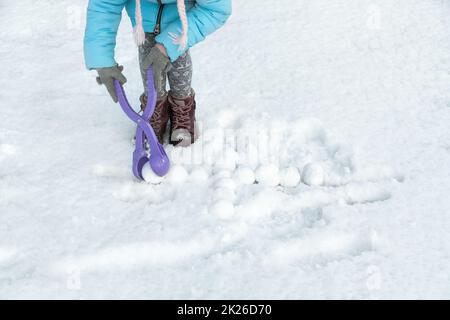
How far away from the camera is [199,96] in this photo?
92.0 inches

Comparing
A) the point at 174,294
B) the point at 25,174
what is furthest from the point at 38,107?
the point at 174,294

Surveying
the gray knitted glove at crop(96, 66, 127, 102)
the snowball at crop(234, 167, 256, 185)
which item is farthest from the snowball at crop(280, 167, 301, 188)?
the gray knitted glove at crop(96, 66, 127, 102)

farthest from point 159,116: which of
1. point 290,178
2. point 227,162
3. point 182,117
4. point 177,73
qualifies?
point 290,178

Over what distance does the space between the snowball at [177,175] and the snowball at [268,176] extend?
0.83 ft

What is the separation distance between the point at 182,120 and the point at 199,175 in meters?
0.24

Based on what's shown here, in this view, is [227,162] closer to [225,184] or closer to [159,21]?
[225,184]

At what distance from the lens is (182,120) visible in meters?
2.00

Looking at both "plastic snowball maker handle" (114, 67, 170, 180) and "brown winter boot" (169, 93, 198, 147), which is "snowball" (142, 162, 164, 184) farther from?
"brown winter boot" (169, 93, 198, 147)

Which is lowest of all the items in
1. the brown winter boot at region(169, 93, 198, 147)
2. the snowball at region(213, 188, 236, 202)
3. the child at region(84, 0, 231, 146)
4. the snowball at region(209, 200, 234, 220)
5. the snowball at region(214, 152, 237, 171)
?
the snowball at region(209, 200, 234, 220)

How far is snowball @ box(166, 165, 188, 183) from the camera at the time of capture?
1884 millimetres

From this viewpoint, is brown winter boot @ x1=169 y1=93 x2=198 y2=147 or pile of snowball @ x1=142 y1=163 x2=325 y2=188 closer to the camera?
pile of snowball @ x1=142 y1=163 x2=325 y2=188

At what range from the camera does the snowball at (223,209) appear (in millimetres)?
1724
